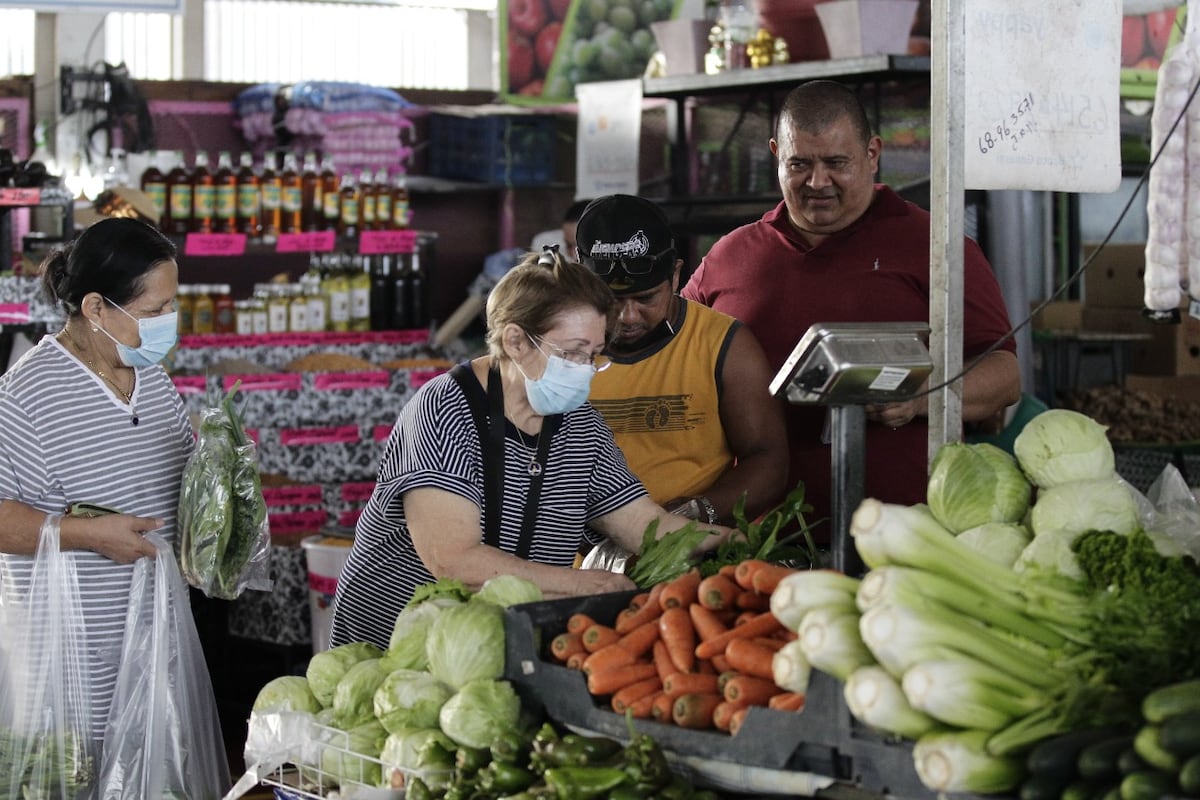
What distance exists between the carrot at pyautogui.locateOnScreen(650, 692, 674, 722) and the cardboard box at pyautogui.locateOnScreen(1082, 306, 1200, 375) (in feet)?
19.7

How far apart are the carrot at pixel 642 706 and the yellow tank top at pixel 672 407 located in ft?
4.05

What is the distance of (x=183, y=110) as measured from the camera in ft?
31.3

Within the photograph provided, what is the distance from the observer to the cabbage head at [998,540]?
7.57 ft

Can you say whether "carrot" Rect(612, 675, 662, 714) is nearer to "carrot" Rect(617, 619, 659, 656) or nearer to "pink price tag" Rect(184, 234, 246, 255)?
"carrot" Rect(617, 619, 659, 656)

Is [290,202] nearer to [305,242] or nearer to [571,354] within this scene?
[305,242]

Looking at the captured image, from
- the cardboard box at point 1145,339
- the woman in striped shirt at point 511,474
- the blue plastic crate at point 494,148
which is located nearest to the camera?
the woman in striped shirt at point 511,474

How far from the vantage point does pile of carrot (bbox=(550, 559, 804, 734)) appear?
2.16m

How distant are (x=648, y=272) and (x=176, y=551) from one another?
1299 millimetres

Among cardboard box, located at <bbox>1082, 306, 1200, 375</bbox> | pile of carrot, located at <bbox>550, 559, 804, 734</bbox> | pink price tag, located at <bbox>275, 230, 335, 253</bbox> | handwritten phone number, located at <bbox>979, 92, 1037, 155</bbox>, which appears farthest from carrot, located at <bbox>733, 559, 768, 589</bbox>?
cardboard box, located at <bbox>1082, 306, 1200, 375</bbox>

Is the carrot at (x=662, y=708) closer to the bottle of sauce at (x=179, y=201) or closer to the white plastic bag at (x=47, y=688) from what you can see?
the white plastic bag at (x=47, y=688)

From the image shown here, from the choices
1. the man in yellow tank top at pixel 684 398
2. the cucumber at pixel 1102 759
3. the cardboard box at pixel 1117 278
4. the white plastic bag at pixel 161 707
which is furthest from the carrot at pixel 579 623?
the cardboard box at pixel 1117 278

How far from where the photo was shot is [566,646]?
2.36 m

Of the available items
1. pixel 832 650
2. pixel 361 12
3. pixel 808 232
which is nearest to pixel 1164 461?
pixel 808 232

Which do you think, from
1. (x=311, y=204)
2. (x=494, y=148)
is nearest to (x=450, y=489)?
(x=311, y=204)
